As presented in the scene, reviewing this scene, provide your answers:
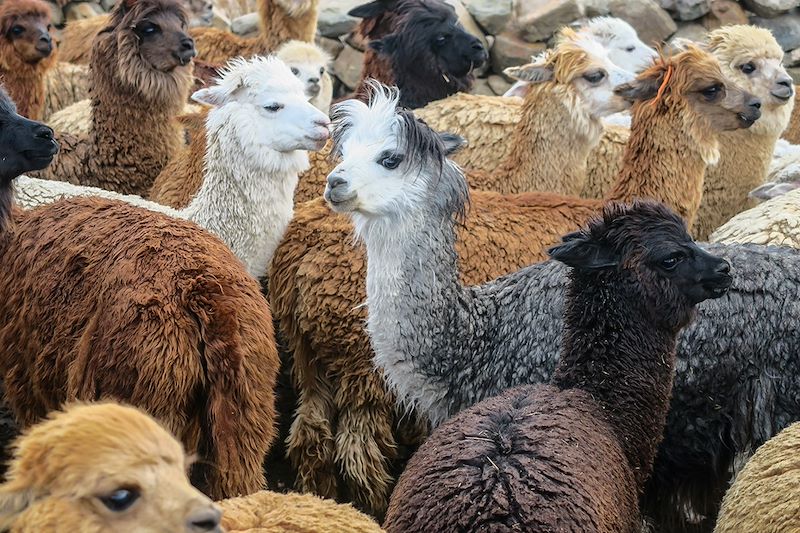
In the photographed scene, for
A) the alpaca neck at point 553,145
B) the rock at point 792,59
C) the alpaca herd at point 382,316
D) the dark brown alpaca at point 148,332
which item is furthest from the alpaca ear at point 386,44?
the rock at point 792,59

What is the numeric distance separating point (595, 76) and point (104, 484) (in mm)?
5266

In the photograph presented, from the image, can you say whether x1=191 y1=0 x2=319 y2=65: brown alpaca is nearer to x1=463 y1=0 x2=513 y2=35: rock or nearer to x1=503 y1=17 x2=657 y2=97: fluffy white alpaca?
x1=503 y1=17 x2=657 y2=97: fluffy white alpaca

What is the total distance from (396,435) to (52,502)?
308cm

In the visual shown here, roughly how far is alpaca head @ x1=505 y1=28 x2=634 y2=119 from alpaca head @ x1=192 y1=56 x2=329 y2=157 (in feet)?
5.88

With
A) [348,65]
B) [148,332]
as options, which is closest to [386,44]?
[348,65]

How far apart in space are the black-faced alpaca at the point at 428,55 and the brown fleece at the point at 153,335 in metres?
4.13

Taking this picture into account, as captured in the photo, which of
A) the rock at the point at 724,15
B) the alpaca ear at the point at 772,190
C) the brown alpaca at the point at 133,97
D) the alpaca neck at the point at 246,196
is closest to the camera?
the alpaca neck at the point at 246,196

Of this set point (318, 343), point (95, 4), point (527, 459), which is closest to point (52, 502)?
point (527, 459)

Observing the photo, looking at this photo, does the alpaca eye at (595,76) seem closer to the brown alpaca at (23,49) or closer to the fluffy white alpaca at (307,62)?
the fluffy white alpaca at (307,62)

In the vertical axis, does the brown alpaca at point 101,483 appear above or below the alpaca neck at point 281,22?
above

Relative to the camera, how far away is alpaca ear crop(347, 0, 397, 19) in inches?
363

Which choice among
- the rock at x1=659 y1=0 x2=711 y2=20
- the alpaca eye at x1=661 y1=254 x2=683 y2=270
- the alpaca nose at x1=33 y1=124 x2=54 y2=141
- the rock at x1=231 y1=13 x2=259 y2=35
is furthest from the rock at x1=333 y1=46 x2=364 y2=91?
the alpaca eye at x1=661 y1=254 x2=683 y2=270

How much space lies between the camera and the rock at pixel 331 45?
11.9 m

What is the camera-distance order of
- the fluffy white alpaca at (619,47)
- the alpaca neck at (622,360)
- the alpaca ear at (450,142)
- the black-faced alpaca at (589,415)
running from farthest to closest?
the fluffy white alpaca at (619,47), the alpaca ear at (450,142), the alpaca neck at (622,360), the black-faced alpaca at (589,415)
